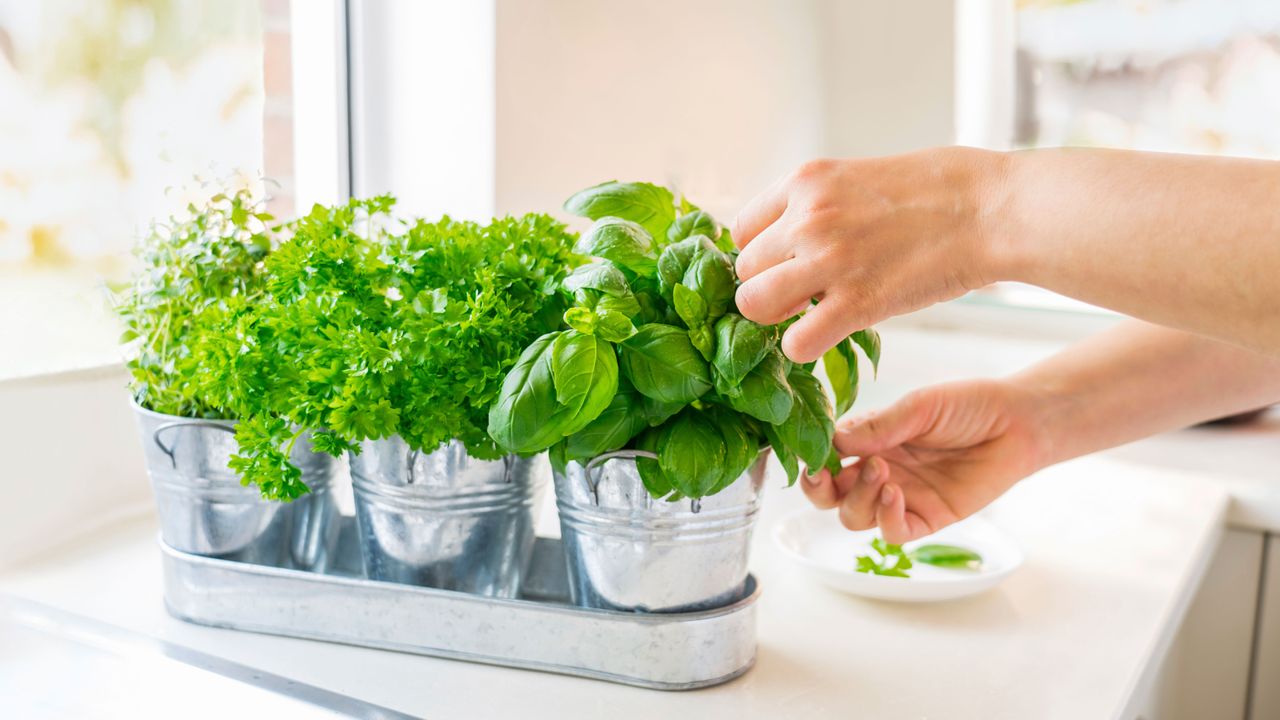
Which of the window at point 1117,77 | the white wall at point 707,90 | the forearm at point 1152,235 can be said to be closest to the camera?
the forearm at point 1152,235

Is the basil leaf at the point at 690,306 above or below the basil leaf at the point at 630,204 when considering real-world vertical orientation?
below

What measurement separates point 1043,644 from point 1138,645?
0.26ft

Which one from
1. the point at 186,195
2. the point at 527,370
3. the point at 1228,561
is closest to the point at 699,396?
the point at 527,370

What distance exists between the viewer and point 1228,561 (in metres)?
1.36

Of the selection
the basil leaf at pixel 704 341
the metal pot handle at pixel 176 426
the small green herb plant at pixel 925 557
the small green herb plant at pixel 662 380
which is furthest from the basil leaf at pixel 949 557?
the metal pot handle at pixel 176 426

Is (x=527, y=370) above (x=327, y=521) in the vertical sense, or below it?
above

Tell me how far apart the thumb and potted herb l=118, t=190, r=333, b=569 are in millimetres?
453

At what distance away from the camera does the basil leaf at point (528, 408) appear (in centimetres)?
65

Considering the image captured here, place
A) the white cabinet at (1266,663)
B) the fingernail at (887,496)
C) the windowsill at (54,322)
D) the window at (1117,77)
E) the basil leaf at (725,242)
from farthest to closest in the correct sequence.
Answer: the window at (1117,77)
the white cabinet at (1266,663)
the windowsill at (54,322)
the fingernail at (887,496)
the basil leaf at (725,242)

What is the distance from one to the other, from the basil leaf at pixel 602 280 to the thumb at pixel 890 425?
353 mm

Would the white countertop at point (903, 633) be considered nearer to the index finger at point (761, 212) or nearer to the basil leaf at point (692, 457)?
the basil leaf at point (692, 457)

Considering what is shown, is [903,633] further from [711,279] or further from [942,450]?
[711,279]

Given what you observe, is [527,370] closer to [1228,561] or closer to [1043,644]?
[1043,644]

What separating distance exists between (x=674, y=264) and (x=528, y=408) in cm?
13
